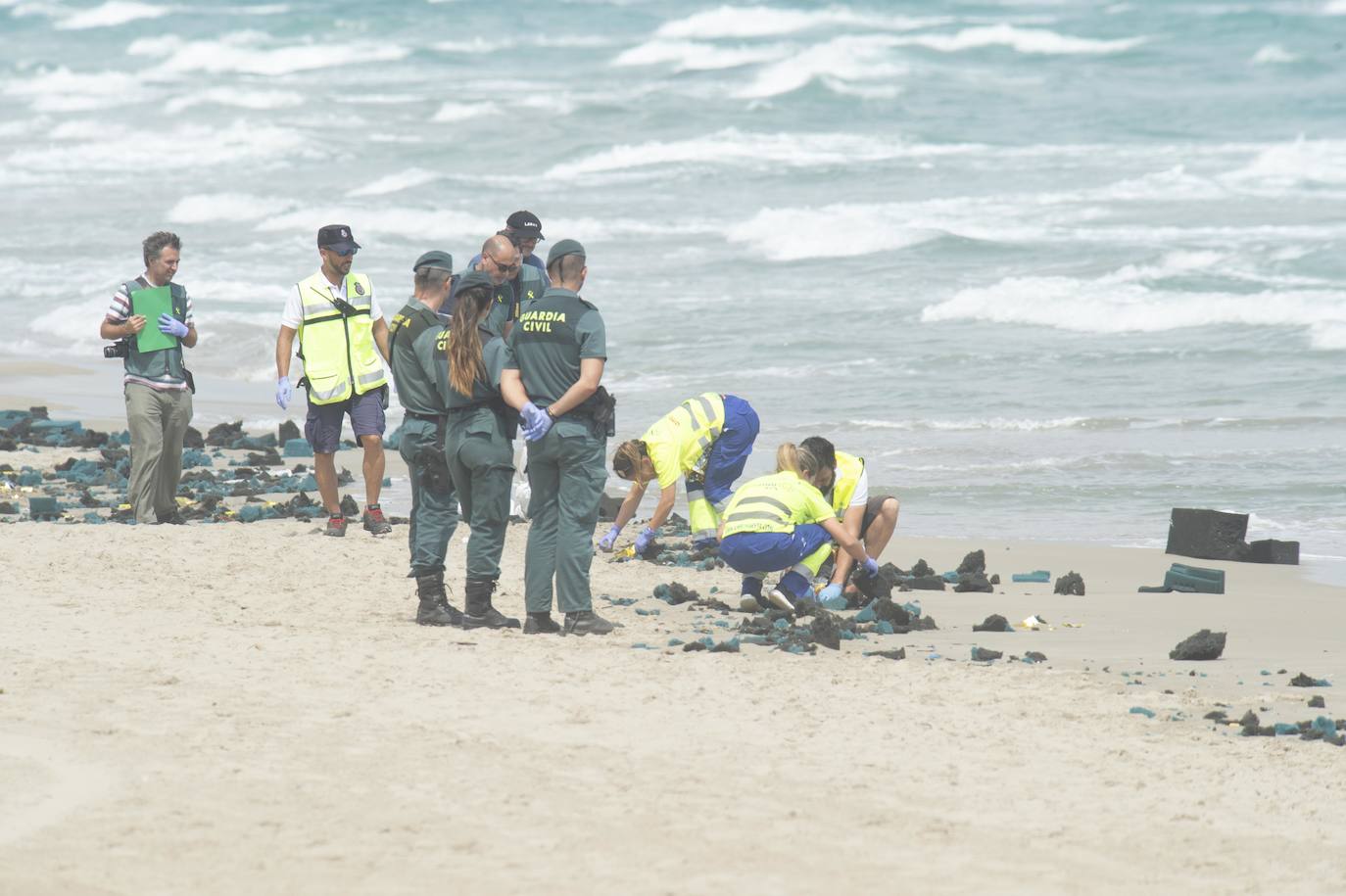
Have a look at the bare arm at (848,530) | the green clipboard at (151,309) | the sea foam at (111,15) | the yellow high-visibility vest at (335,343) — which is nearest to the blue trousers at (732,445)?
the bare arm at (848,530)

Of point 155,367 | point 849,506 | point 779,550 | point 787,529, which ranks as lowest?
point 779,550

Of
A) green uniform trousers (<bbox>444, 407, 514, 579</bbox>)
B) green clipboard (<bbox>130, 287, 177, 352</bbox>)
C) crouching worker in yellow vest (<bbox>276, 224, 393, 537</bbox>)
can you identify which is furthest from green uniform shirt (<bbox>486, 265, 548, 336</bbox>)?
green clipboard (<bbox>130, 287, 177, 352</bbox>)

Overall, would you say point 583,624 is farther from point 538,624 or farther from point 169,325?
point 169,325

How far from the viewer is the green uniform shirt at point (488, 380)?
784 cm

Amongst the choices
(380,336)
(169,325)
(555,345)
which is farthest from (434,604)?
(169,325)

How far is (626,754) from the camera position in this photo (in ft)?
20.5

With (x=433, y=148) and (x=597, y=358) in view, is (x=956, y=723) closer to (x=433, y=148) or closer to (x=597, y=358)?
(x=597, y=358)

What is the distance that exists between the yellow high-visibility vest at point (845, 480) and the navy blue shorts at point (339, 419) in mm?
2700

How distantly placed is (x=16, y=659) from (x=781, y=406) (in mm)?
10171

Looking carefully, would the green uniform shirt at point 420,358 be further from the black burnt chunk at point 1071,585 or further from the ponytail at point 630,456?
the black burnt chunk at point 1071,585

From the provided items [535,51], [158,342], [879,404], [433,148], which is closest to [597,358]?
[158,342]

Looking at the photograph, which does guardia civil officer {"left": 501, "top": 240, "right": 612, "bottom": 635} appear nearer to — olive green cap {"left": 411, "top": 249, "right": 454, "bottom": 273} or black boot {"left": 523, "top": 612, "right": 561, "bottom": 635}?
black boot {"left": 523, "top": 612, "right": 561, "bottom": 635}

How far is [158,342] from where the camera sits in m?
10.7

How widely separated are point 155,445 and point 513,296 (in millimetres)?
3306
